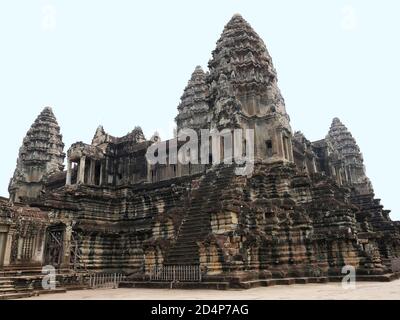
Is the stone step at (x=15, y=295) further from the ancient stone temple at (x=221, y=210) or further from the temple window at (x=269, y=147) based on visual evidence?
the temple window at (x=269, y=147)

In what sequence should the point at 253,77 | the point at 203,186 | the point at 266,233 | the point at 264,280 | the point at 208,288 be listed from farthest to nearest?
the point at 253,77 → the point at 203,186 → the point at 266,233 → the point at 264,280 → the point at 208,288

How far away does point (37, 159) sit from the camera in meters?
45.2

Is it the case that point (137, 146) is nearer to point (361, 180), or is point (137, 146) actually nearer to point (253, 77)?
point (253, 77)

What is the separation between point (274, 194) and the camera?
21875 millimetres

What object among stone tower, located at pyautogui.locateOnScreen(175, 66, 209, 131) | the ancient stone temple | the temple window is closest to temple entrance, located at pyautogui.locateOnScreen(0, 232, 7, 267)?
the ancient stone temple

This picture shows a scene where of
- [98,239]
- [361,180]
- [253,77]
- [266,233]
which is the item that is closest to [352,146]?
[361,180]

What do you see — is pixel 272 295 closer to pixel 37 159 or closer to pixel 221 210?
pixel 221 210

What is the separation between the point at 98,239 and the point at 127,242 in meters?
2.43

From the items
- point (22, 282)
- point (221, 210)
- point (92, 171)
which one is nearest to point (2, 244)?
point (22, 282)

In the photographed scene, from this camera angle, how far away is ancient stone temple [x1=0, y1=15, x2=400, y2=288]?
57.7ft

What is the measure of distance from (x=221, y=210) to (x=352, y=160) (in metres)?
34.3

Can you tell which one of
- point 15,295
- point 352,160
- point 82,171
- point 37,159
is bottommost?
point 15,295

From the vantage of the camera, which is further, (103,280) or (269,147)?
(269,147)

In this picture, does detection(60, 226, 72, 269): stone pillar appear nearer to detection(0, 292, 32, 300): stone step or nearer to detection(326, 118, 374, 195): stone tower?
detection(0, 292, 32, 300): stone step
